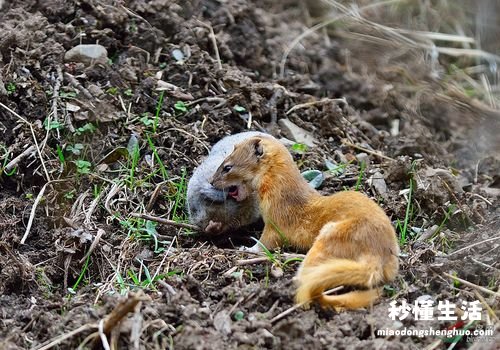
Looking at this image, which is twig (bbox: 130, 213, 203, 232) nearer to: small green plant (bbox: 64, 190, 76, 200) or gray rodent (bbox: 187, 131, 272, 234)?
gray rodent (bbox: 187, 131, 272, 234)

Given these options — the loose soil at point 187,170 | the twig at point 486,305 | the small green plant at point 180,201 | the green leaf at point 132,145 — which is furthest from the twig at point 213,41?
the twig at point 486,305

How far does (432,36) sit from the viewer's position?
8750 mm

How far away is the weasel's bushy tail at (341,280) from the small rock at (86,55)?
2747 millimetres

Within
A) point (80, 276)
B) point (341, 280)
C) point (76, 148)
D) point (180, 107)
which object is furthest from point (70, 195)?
point (341, 280)

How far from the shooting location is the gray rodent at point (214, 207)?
537 cm

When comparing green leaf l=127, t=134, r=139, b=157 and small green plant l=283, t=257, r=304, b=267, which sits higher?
green leaf l=127, t=134, r=139, b=157

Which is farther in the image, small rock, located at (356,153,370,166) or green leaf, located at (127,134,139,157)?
small rock, located at (356,153,370,166)

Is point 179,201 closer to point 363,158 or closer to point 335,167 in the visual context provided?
point 335,167

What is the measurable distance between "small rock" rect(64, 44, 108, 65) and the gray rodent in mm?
1486

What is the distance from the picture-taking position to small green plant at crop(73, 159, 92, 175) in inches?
226

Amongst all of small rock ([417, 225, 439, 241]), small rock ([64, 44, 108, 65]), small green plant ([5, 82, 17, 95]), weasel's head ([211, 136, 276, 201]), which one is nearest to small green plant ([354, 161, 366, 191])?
small rock ([417, 225, 439, 241])

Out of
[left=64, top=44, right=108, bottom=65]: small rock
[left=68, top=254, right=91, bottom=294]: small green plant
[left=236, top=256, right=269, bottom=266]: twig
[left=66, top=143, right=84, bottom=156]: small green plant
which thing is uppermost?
[left=64, top=44, right=108, bottom=65]: small rock

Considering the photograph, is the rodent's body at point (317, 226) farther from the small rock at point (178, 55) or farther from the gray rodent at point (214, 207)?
the small rock at point (178, 55)

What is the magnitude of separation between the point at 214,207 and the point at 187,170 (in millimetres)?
661
